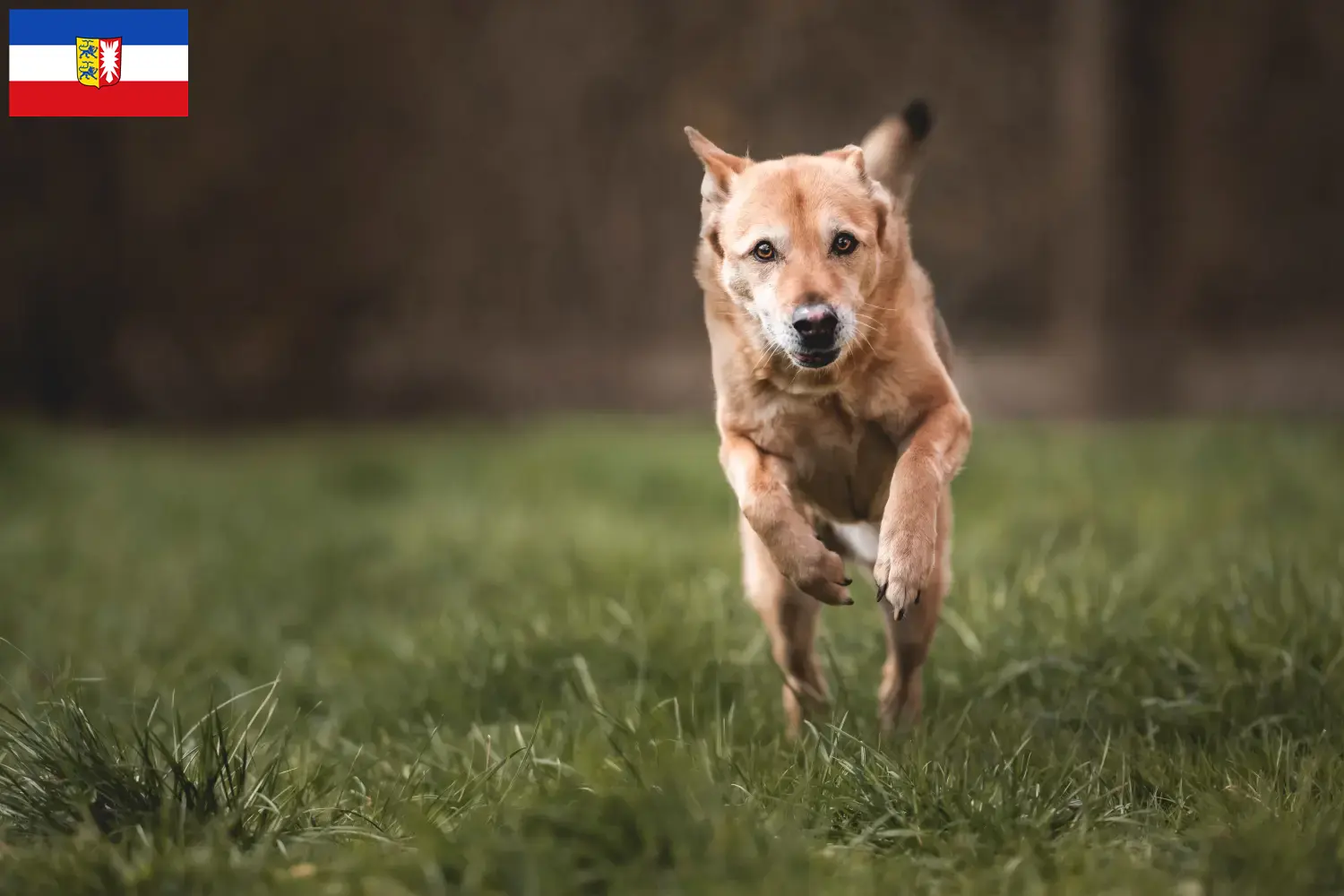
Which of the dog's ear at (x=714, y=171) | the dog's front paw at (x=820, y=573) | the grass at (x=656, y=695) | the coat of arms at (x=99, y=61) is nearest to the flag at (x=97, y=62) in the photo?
the coat of arms at (x=99, y=61)

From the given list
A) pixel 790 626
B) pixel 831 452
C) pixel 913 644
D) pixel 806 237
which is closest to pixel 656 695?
pixel 790 626

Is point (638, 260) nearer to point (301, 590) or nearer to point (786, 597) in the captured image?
point (301, 590)

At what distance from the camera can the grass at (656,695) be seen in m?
2.07

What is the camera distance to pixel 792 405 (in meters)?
2.59

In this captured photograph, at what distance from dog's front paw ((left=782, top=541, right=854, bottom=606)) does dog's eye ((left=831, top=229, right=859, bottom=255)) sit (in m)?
0.56

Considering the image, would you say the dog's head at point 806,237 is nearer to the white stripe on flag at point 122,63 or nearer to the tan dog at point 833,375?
the tan dog at point 833,375

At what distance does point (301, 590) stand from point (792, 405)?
3.00m

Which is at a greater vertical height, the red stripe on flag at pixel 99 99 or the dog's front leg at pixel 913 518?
the red stripe on flag at pixel 99 99

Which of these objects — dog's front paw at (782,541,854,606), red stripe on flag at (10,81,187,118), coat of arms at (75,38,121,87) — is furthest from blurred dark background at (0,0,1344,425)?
dog's front paw at (782,541,854,606)

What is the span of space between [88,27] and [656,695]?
2.51 meters

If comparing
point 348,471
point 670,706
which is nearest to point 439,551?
point 348,471

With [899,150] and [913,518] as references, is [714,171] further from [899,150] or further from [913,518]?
[913,518]

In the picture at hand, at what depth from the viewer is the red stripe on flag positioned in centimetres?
364

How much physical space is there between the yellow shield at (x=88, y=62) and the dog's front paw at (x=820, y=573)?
2.58 meters
